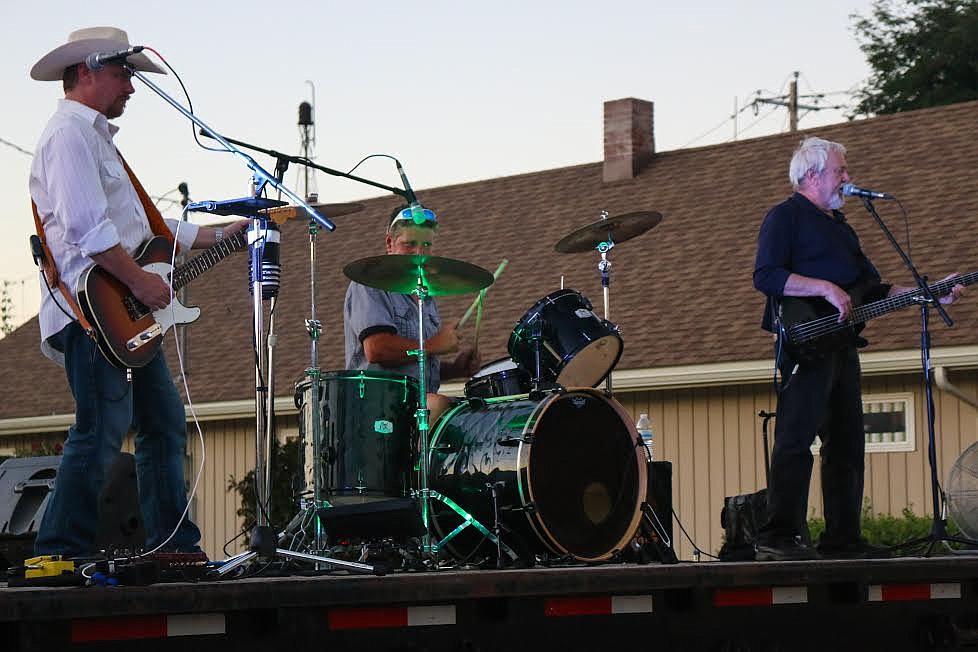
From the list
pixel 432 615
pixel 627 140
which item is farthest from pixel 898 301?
pixel 627 140

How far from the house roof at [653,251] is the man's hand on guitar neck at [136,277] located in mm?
10478

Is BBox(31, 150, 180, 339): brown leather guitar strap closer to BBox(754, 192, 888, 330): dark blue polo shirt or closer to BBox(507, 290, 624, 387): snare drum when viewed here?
BBox(507, 290, 624, 387): snare drum

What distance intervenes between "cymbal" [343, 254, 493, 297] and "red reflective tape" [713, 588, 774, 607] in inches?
Answer: 75.3

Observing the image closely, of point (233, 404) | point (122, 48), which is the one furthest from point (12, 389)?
point (122, 48)

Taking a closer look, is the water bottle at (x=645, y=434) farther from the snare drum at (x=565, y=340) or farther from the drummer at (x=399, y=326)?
the drummer at (x=399, y=326)

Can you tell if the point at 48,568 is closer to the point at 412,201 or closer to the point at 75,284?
the point at 75,284

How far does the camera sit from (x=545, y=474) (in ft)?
22.3

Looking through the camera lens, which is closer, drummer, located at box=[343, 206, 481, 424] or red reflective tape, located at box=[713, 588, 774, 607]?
red reflective tape, located at box=[713, 588, 774, 607]

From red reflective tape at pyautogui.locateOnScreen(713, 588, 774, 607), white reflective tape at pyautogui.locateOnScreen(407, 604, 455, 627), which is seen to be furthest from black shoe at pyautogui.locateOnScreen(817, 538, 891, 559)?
white reflective tape at pyautogui.locateOnScreen(407, 604, 455, 627)

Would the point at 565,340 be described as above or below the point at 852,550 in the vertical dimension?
above

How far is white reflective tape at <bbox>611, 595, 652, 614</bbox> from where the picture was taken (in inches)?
213

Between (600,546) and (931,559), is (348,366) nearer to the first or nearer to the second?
(600,546)

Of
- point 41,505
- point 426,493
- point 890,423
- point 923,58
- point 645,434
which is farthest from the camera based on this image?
point 923,58

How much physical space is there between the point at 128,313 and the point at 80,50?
99 cm
